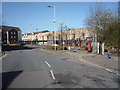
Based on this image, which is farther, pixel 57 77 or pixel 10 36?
pixel 10 36

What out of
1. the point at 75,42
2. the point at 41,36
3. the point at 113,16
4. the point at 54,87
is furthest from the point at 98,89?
the point at 41,36

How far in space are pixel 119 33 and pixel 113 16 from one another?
12920 mm

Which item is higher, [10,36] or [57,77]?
[10,36]

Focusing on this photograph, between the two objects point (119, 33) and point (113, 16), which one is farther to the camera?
point (113, 16)

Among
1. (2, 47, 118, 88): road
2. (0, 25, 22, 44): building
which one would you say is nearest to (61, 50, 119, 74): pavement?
(2, 47, 118, 88): road

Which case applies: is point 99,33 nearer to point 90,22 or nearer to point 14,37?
point 90,22

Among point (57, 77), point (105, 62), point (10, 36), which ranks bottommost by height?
point (105, 62)

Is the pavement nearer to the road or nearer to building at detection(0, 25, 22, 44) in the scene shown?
the road

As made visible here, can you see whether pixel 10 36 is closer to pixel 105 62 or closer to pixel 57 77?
pixel 105 62

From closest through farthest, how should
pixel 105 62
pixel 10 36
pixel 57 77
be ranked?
1. pixel 57 77
2. pixel 105 62
3. pixel 10 36

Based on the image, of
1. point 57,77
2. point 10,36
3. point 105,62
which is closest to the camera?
point 57,77

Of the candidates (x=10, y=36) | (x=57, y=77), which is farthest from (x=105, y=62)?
(x=10, y=36)

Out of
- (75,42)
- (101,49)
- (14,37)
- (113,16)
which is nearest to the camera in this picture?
(101,49)

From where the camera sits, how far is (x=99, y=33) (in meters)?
22.7
